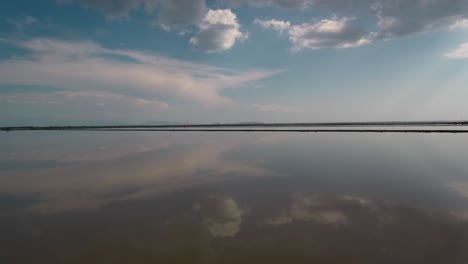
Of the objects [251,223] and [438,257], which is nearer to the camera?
[438,257]

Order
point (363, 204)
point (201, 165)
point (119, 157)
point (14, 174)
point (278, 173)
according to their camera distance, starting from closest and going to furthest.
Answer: point (363, 204), point (278, 173), point (14, 174), point (201, 165), point (119, 157)

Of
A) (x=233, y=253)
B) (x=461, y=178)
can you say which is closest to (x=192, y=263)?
(x=233, y=253)

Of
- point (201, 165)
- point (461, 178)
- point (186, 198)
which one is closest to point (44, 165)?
point (201, 165)

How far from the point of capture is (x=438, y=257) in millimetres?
7590

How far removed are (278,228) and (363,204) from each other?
169 inches

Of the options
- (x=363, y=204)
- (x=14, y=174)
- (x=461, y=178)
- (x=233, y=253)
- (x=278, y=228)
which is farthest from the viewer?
(x=14, y=174)

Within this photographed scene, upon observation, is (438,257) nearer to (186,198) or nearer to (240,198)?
(240,198)

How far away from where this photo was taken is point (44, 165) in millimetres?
21062

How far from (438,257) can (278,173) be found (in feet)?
32.6

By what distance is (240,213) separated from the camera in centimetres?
1096

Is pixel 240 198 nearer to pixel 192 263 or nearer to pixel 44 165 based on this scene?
pixel 192 263

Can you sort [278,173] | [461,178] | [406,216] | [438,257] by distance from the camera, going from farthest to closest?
[278,173] < [461,178] < [406,216] < [438,257]

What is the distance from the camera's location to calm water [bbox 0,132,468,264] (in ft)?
26.6

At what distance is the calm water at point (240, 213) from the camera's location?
809 cm
